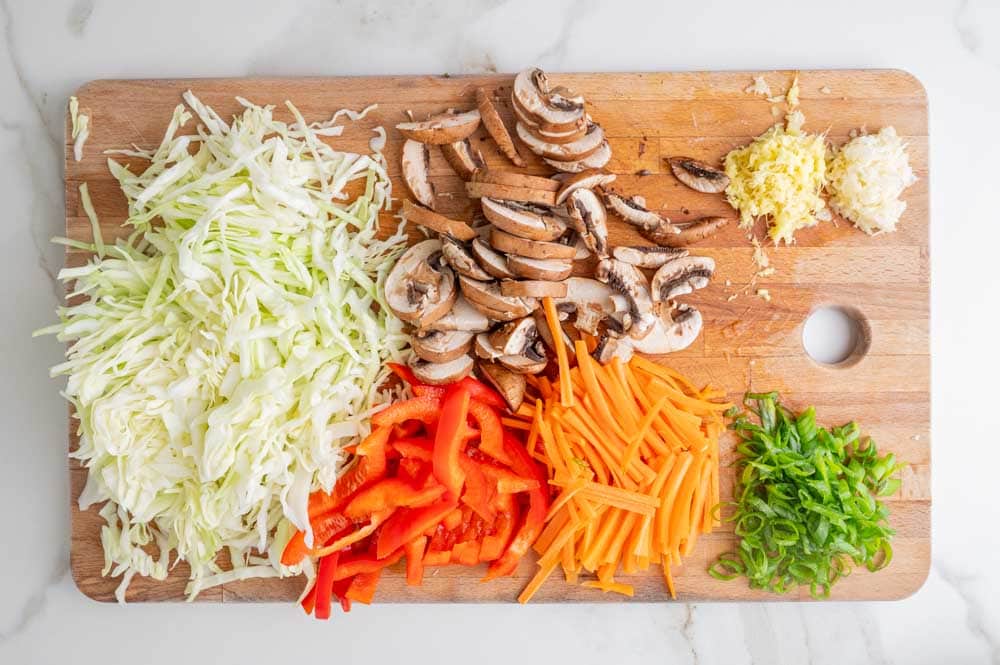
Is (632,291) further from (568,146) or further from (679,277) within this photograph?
(568,146)

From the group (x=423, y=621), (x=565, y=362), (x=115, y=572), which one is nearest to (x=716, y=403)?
(x=565, y=362)

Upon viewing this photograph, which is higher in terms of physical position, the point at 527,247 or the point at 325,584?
the point at 527,247

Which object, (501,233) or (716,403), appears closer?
(501,233)

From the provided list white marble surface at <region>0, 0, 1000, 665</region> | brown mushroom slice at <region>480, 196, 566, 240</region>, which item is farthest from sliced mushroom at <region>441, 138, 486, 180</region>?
white marble surface at <region>0, 0, 1000, 665</region>

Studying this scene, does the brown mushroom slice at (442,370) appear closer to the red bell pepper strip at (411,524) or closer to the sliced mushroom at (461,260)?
the sliced mushroom at (461,260)

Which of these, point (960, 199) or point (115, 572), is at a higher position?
point (960, 199)

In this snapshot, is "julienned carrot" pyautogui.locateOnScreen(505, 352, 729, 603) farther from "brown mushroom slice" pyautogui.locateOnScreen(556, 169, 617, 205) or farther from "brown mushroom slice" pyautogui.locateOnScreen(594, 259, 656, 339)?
"brown mushroom slice" pyautogui.locateOnScreen(556, 169, 617, 205)

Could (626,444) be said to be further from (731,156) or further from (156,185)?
(156,185)

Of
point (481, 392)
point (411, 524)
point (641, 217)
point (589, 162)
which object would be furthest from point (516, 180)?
point (411, 524)
